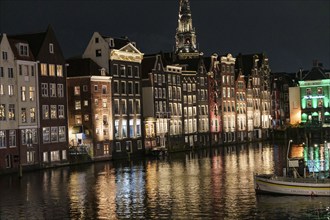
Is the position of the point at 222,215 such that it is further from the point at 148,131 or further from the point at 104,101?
the point at 148,131

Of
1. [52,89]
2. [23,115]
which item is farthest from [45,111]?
[23,115]

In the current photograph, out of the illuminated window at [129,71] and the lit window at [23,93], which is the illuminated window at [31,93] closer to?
the lit window at [23,93]

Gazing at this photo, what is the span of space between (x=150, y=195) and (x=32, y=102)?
37.8 m

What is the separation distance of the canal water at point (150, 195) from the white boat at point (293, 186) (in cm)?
74

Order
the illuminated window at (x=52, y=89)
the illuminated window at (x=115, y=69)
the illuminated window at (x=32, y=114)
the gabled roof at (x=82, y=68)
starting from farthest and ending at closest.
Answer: the illuminated window at (x=115, y=69)
the gabled roof at (x=82, y=68)
the illuminated window at (x=52, y=89)
the illuminated window at (x=32, y=114)

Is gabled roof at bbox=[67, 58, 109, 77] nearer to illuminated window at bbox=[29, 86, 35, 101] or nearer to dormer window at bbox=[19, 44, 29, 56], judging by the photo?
illuminated window at bbox=[29, 86, 35, 101]

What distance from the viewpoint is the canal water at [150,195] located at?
57.9 m

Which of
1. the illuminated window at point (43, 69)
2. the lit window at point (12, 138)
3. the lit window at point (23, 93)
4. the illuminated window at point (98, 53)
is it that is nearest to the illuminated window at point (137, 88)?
the illuminated window at point (98, 53)

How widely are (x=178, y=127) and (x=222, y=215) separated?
9055cm

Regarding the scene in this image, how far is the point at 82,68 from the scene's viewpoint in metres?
117

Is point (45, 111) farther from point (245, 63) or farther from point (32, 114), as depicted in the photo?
point (245, 63)

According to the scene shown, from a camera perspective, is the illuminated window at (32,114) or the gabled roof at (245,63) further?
the gabled roof at (245,63)

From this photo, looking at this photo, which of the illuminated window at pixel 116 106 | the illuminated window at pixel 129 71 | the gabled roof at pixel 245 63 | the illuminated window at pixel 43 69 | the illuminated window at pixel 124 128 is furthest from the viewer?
the gabled roof at pixel 245 63

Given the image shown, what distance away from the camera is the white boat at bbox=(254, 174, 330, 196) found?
63375 millimetres
